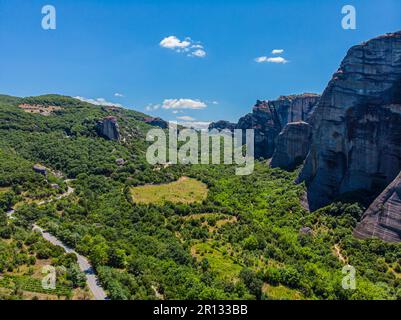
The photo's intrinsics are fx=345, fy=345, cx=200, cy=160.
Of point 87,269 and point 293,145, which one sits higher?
point 293,145

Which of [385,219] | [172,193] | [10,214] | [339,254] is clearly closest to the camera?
[339,254]

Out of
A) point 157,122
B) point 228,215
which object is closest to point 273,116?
point 228,215

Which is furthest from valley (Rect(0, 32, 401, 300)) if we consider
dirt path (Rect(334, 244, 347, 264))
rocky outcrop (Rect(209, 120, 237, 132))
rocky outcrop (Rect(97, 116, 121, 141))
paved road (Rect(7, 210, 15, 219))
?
rocky outcrop (Rect(209, 120, 237, 132))

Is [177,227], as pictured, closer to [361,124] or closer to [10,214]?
[10,214]

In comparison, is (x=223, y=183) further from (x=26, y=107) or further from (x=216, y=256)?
(x=26, y=107)

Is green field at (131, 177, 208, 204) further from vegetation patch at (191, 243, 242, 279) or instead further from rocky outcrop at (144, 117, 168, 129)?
rocky outcrop at (144, 117, 168, 129)
